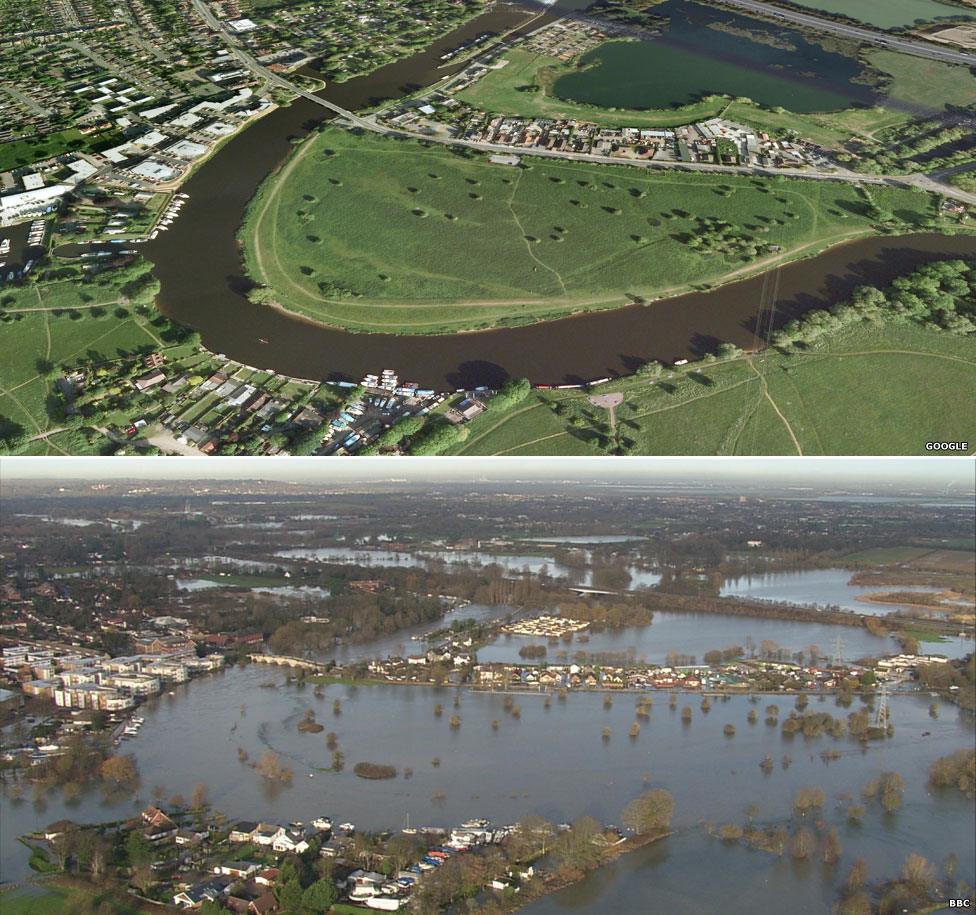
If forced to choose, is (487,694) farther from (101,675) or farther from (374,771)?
(101,675)

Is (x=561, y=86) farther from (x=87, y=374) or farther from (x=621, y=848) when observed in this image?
(x=621, y=848)

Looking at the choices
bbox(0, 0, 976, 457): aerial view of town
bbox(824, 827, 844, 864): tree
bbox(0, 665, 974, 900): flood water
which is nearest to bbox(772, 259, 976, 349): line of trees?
bbox(0, 0, 976, 457): aerial view of town

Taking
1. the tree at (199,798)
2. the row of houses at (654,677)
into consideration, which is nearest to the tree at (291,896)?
the tree at (199,798)

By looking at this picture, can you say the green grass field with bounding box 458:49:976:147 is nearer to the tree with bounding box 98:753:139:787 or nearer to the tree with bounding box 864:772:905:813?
the tree with bounding box 864:772:905:813

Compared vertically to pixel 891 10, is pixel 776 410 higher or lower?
lower

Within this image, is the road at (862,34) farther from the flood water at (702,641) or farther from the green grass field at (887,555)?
the flood water at (702,641)

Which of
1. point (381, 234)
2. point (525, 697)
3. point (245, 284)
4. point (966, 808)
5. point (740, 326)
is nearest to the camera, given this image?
point (966, 808)

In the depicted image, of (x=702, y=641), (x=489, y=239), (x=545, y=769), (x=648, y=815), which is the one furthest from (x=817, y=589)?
(x=489, y=239)

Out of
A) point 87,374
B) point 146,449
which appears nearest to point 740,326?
point 146,449
